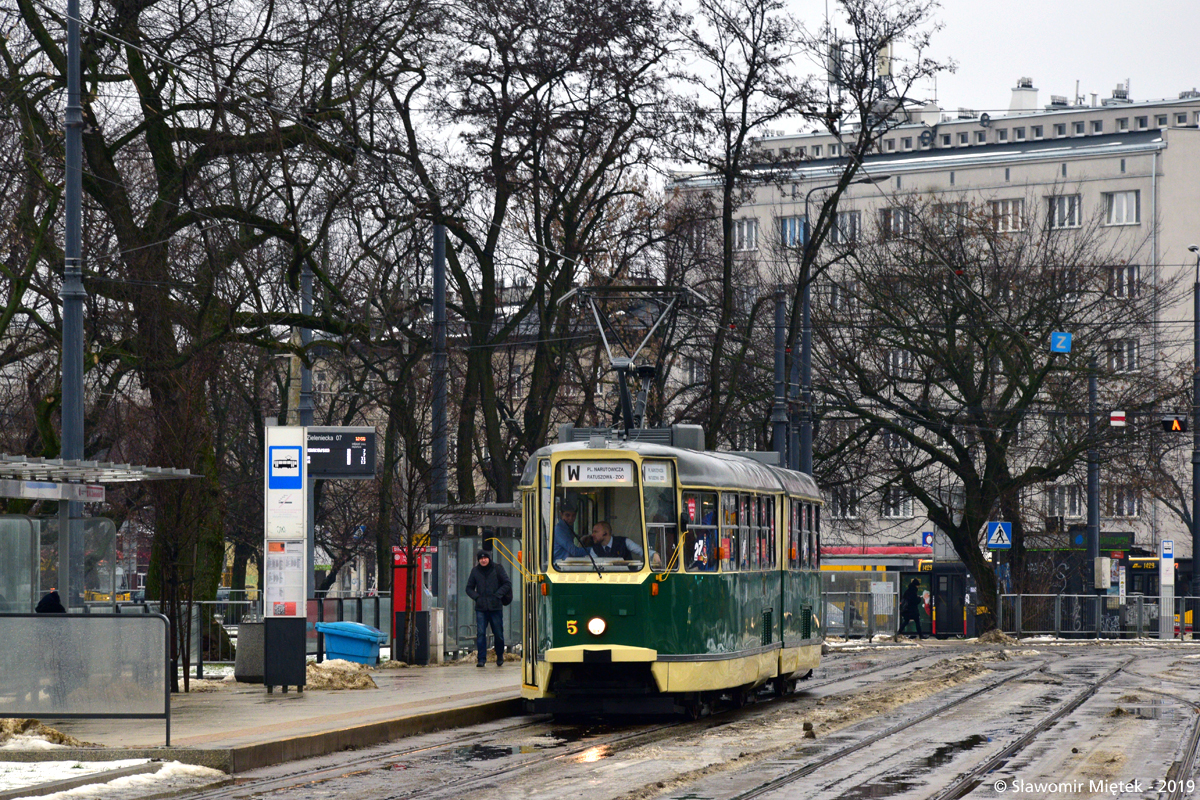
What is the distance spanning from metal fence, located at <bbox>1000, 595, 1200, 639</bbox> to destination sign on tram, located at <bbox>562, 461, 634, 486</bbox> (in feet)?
87.4

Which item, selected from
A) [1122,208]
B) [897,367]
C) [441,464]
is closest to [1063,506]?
[1122,208]

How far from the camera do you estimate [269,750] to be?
1305 centimetres

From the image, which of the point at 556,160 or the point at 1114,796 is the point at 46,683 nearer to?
the point at 1114,796

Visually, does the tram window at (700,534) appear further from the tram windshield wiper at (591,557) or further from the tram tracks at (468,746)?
the tram tracks at (468,746)

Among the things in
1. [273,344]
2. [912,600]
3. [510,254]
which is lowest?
[912,600]

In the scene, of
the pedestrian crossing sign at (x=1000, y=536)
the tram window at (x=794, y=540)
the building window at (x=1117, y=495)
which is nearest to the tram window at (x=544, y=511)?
the tram window at (x=794, y=540)

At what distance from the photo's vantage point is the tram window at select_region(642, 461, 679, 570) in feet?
54.5

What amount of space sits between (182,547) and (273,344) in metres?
5.61

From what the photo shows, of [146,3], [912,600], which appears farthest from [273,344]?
[912,600]

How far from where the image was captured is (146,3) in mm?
22734

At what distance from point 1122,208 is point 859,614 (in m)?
36.8

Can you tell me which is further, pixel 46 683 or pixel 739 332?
pixel 739 332

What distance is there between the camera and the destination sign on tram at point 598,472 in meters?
16.7

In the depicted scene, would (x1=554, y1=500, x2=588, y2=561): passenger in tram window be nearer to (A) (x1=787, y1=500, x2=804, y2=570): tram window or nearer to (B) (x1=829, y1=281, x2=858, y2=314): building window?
(A) (x1=787, y1=500, x2=804, y2=570): tram window
